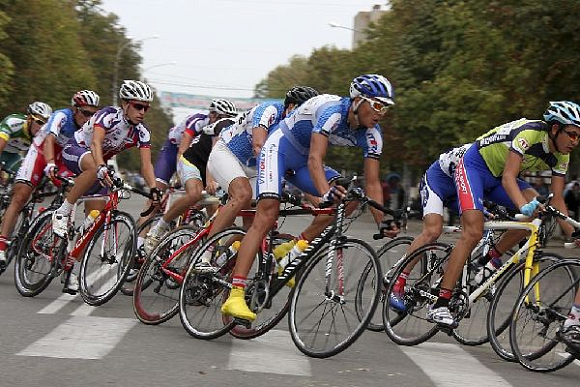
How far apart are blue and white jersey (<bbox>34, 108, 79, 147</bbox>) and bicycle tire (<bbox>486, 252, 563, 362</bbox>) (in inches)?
193

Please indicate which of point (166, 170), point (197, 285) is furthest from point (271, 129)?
point (166, 170)

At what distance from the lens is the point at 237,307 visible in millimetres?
7723

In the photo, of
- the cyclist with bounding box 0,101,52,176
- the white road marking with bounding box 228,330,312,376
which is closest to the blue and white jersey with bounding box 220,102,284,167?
the white road marking with bounding box 228,330,312,376

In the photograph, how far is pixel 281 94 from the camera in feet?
445

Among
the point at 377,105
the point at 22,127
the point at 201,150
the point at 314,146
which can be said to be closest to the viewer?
the point at 314,146

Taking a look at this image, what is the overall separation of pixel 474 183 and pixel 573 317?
1354mm

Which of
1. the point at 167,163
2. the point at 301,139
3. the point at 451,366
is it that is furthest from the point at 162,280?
the point at 167,163

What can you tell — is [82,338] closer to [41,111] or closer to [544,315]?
[544,315]

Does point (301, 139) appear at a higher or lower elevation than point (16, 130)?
higher

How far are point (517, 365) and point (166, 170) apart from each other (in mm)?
5748

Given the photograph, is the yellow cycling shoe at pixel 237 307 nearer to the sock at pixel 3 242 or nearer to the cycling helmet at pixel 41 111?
the sock at pixel 3 242

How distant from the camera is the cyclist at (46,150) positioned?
1096 cm

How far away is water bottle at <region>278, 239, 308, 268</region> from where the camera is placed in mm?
7855

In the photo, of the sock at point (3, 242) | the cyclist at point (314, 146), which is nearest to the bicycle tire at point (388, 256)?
the cyclist at point (314, 146)
